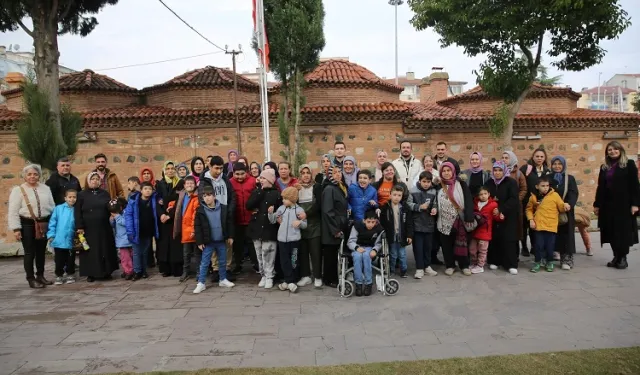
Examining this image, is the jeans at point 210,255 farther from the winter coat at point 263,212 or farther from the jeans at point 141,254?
the jeans at point 141,254

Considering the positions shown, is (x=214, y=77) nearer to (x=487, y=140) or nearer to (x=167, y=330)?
(x=487, y=140)

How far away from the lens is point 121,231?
641 centimetres

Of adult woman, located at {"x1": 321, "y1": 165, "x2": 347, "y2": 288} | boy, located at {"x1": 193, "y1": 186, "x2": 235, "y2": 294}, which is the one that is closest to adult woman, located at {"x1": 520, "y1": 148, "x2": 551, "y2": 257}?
adult woman, located at {"x1": 321, "y1": 165, "x2": 347, "y2": 288}

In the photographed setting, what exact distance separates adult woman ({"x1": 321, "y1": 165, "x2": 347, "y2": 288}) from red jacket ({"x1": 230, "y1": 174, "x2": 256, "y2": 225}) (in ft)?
4.20

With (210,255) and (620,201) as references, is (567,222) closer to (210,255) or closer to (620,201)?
(620,201)

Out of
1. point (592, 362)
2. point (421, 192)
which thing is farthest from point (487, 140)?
point (592, 362)

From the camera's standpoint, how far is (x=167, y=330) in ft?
14.7

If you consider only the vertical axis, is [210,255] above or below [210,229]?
below

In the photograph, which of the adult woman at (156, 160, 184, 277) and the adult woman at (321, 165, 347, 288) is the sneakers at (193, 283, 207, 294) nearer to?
the adult woman at (156, 160, 184, 277)

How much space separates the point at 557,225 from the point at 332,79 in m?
9.01

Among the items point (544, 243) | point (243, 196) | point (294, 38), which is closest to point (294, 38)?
point (294, 38)

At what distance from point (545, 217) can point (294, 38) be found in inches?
259

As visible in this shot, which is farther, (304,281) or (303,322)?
(304,281)

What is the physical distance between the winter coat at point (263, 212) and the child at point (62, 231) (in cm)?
288
